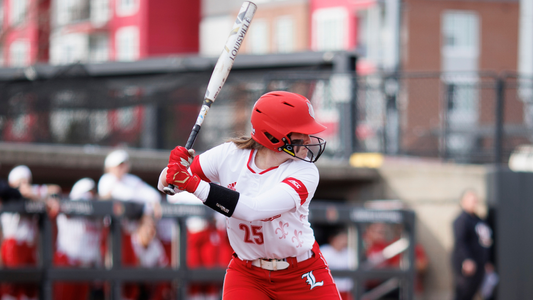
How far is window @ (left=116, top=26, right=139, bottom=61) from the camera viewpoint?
35.5 m

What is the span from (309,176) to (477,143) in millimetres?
8421

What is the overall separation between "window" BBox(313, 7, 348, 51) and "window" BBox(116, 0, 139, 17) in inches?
389

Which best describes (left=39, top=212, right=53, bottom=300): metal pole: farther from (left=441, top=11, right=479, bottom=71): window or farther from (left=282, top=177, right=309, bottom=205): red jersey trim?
(left=441, top=11, right=479, bottom=71): window

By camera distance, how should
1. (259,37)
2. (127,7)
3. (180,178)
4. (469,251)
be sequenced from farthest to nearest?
(127,7), (259,37), (469,251), (180,178)

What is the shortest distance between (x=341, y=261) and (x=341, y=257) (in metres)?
0.09

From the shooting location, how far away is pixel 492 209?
9594 millimetres

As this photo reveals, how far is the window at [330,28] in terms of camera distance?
32.1 m

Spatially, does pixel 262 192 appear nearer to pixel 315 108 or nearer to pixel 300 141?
pixel 300 141

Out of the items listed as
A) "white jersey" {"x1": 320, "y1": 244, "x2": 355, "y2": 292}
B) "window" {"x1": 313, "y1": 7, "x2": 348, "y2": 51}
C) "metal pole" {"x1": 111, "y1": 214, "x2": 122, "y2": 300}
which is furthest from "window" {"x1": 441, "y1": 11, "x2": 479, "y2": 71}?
"metal pole" {"x1": 111, "y1": 214, "x2": 122, "y2": 300}

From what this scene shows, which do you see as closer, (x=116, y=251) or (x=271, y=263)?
(x=271, y=263)

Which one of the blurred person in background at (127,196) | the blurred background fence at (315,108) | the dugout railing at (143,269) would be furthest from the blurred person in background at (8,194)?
the blurred background fence at (315,108)

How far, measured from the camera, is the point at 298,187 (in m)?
3.50

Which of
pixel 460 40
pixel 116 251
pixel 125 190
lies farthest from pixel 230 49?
pixel 460 40

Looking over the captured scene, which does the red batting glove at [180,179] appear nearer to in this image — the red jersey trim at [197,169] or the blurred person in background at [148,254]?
the red jersey trim at [197,169]
